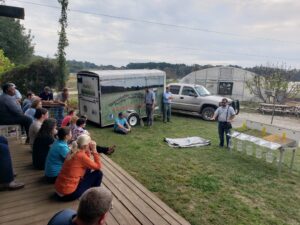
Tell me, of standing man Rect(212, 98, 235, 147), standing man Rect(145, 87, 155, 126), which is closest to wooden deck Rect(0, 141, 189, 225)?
standing man Rect(212, 98, 235, 147)

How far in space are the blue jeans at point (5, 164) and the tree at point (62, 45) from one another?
1200cm

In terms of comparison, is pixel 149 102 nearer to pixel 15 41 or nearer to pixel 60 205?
pixel 60 205

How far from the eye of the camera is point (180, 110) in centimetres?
1557

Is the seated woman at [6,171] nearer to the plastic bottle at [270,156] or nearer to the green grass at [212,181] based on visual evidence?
the green grass at [212,181]

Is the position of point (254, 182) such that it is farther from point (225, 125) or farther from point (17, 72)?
point (17, 72)

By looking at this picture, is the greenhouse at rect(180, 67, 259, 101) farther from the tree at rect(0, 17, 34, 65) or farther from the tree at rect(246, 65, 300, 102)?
the tree at rect(0, 17, 34, 65)

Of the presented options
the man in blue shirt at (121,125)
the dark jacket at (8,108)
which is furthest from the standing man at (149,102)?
the dark jacket at (8,108)

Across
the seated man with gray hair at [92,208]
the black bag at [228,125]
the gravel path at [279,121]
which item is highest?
the seated man with gray hair at [92,208]

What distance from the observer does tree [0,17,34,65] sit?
30.0m

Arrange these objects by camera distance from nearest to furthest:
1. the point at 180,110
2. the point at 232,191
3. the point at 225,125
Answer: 1. the point at 232,191
2. the point at 225,125
3. the point at 180,110

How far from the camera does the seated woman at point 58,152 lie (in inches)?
161

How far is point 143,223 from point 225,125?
5983 mm

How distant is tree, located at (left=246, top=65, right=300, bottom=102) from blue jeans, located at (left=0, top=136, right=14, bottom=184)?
70.0ft

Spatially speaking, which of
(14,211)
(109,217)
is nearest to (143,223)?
(109,217)
